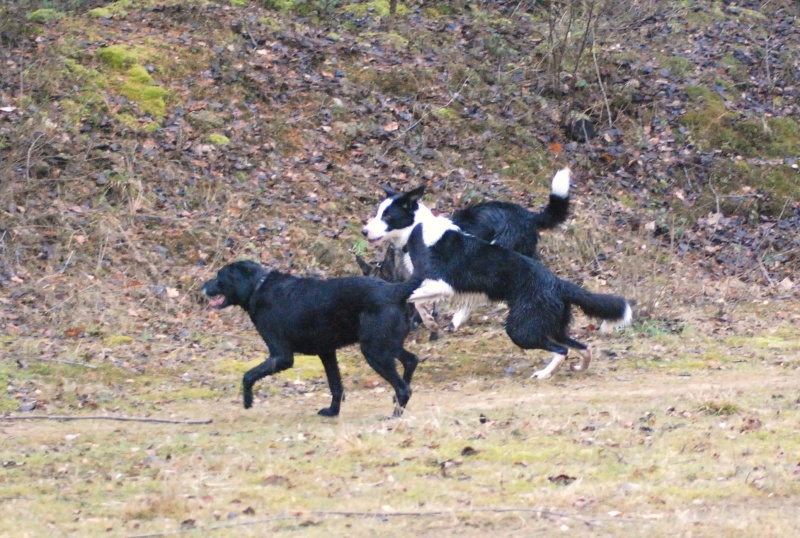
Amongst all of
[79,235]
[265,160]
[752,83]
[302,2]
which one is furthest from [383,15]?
[79,235]

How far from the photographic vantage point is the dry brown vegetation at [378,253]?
6105 mm

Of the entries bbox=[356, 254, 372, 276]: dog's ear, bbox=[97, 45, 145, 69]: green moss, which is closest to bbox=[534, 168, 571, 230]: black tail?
bbox=[356, 254, 372, 276]: dog's ear

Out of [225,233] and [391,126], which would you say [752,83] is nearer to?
[391,126]

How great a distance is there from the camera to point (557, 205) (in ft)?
37.7

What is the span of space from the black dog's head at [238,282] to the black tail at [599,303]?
3102mm

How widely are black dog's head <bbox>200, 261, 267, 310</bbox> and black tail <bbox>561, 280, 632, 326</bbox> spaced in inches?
122

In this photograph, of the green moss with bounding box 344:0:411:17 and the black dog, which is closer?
the black dog

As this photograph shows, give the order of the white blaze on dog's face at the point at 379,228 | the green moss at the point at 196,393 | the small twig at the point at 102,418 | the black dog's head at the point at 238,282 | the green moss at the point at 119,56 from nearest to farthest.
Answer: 1. the small twig at the point at 102,418
2. the black dog's head at the point at 238,282
3. the green moss at the point at 196,393
4. the white blaze on dog's face at the point at 379,228
5. the green moss at the point at 119,56

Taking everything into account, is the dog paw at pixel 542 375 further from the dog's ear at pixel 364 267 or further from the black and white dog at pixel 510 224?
the dog's ear at pixel 364 267

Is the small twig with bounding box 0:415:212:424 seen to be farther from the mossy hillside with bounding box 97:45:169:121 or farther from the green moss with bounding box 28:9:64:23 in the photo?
the green moss with bounding box 28:9:64:23

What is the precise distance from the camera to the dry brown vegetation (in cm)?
611

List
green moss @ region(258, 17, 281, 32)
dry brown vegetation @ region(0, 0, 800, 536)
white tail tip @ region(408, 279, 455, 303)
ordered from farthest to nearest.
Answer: green moss @ region(258, 17, 281, 32), white tail tip @ region(408, 279, 455, 303), dry brown vegetation @ region(0, 0, 800, 536)

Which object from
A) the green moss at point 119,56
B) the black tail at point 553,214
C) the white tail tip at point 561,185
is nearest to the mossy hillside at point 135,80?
the green moss at point 119,56

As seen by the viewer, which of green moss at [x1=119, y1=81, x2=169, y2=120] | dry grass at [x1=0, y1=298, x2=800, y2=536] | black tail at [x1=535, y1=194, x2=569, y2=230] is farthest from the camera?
green moss at [x1=119, y1=81, x2=169, y2=120]
